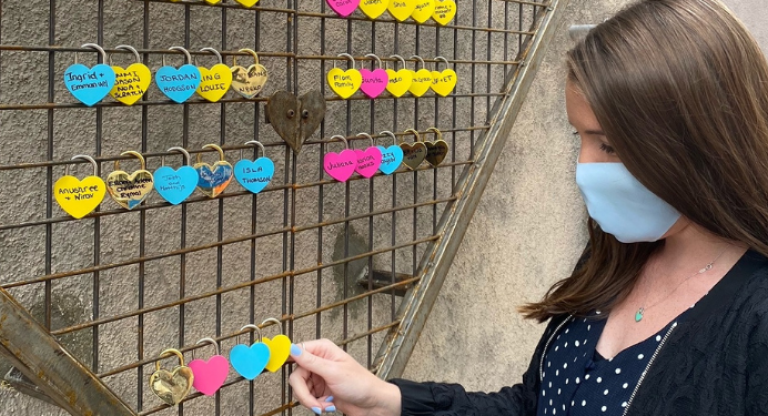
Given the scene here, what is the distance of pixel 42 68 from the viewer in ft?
4.04

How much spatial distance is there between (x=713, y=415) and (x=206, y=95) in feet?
2.30

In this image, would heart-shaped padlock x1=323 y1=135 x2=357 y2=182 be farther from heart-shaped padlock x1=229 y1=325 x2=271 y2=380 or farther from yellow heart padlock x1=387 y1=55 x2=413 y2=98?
heart-shaped padlock x1=229 y1=325 x2=271 y2=380

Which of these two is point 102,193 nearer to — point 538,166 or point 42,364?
point 42,364

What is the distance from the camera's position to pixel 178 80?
35.4 inches

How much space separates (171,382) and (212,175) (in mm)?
259

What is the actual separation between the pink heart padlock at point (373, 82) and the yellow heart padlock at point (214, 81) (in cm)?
26

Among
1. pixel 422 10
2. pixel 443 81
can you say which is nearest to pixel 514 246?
pixel 443 81

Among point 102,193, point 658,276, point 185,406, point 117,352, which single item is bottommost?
point 185,406

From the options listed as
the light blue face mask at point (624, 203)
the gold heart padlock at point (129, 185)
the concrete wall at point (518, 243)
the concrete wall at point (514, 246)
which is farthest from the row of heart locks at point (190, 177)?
the concrete wall at point (518, 243)

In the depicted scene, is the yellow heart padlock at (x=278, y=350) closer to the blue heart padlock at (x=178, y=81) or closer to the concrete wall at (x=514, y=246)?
the blue heart padlock at (x=178, y=81)

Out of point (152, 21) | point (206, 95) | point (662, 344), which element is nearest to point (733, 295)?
point (662, 344)

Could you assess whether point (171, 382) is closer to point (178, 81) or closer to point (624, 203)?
point (178, 81)

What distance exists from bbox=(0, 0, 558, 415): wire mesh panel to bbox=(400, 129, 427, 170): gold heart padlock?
16 mm

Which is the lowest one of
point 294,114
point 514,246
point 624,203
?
point 514,246
